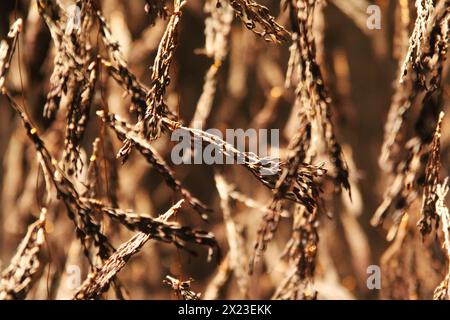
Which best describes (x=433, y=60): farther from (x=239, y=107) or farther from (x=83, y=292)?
(x=239, y=107)

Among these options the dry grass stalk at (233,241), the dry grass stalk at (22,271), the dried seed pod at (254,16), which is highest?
the dried seed pod at (254,16)

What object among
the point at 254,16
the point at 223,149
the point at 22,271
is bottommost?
the point at 22,271

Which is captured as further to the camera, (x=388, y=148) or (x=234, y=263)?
(x=234, y=263)

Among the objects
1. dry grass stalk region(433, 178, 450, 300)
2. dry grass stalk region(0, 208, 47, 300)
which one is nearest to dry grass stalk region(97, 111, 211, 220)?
dry grass stalk region(0, 208, 47, 300)

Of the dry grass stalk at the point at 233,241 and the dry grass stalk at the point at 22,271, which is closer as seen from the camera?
the dry grass stalk at the point at 22,271

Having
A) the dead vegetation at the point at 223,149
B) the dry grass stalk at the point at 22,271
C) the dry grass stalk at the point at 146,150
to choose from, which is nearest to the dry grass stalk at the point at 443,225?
the dead vegetation at the point at 223,149

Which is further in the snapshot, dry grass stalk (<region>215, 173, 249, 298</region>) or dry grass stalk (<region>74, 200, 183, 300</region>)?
dry grass stalk (<region>215, 173, 249, 298</region>)

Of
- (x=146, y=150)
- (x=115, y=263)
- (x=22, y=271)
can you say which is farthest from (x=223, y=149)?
(x=22, y=271)

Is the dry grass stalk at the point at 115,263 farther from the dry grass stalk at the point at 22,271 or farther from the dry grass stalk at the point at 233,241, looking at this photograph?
the dry grass stalk at the point at 233,241

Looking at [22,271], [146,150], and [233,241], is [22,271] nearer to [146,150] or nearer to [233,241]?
[146,150]

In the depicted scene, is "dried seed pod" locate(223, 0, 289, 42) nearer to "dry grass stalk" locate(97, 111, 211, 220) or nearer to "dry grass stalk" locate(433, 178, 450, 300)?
"dry grass stalk" locate(97, 111, 211, 220)
